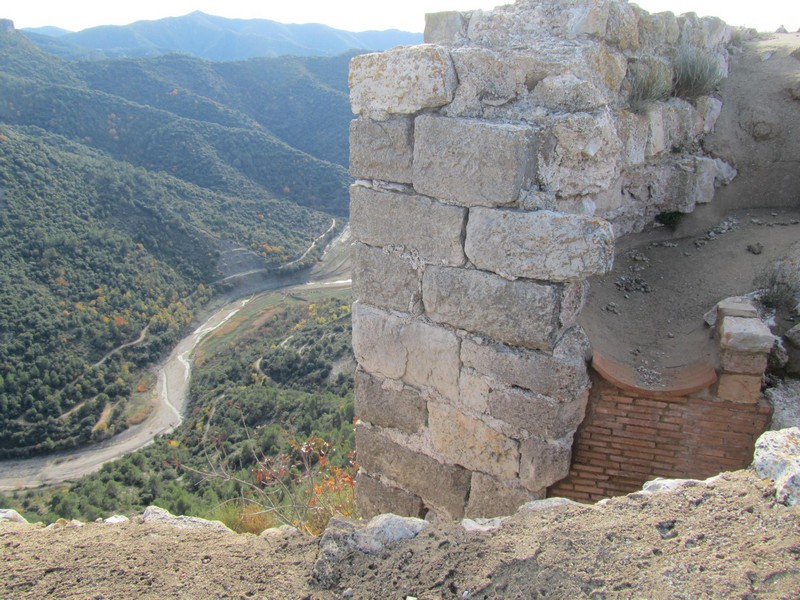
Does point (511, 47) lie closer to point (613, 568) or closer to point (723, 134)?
point (613, 568)

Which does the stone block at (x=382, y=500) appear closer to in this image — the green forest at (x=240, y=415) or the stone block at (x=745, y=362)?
the stone block at (x=745, y=362)

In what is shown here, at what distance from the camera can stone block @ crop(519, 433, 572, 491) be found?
2543 mm

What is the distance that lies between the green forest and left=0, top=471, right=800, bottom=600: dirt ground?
6.03 m

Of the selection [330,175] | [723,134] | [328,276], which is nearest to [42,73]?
[330,175]

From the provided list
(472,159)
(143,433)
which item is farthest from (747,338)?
(143,433)

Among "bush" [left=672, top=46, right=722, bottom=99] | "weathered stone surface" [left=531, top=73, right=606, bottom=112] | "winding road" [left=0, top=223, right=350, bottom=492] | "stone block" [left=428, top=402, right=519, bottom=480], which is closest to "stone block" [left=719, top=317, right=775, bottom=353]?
"stone block" [left=428, top=402, right=519, bottom=480]

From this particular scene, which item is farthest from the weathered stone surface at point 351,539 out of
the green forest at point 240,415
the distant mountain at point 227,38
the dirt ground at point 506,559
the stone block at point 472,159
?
the distant mountain at point 227,38

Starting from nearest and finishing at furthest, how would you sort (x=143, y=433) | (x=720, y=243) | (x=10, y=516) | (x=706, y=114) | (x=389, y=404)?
(x=10, y=516) < (x=389, y=404) < (x=720, y=243) < (x=706, y=114) < (x=143, y=433)

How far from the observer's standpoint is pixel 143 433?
2431 cm

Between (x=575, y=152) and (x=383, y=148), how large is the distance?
80 centimetres

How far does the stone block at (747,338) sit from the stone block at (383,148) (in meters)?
1.46

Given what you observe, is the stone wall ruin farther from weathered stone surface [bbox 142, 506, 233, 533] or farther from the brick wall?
weathered stone surface [bbox 142, 506, 233, 533]

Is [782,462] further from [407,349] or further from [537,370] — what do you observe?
[407,349]

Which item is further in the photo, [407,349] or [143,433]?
[143,433]
